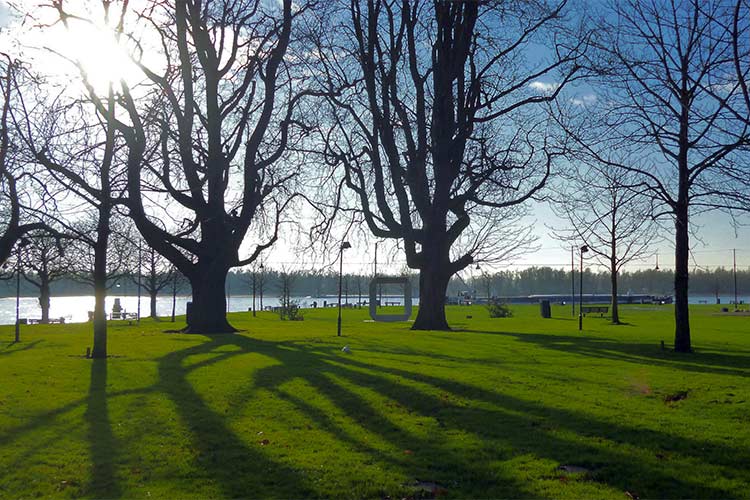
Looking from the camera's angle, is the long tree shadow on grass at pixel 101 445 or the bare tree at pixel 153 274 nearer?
the long tree shadow on grass at pixel 101 445

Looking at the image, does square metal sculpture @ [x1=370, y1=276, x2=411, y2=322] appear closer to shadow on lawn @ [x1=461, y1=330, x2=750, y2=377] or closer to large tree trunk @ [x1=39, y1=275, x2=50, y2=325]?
shadow on lawn @ [x1=461, y1=330, x2=750, y2=377]

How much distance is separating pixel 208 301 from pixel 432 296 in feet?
31.0

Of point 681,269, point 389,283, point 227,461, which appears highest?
point 681,269

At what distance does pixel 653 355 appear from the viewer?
1731 cm

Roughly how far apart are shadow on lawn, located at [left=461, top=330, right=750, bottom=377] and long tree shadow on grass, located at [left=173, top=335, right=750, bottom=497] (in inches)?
245

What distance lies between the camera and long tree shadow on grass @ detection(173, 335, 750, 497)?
6.64m

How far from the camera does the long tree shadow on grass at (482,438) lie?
21.8 feet

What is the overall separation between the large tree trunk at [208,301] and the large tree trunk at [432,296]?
27.1ft

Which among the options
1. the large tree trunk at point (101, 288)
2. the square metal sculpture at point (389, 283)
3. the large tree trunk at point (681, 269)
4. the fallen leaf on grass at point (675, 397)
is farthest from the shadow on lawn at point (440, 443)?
the square metal sculpture at point (389, 283)

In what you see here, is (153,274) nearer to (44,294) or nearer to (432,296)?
(44,294)

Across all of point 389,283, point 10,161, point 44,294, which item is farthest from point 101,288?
point 44,294

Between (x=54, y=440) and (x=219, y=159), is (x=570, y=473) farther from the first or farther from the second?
(x=219, y=159)

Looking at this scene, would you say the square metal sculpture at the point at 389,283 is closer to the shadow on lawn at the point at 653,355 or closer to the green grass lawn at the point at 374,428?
the shadow on lawn at the point at 653,355

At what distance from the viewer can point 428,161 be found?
2747cm
